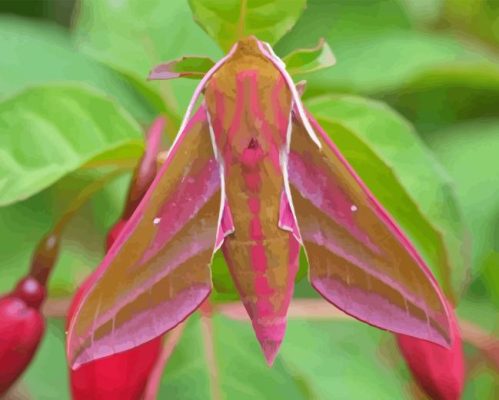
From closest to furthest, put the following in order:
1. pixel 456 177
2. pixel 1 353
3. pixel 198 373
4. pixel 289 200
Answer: pixel 289 200 → pixel 1 353 → pixel 198 373 → pixel 456 177

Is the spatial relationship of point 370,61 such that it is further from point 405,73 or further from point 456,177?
point 456,177

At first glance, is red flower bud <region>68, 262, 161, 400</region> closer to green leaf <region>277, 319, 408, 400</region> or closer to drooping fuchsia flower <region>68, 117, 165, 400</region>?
drooping fuchsia flower <region>68, 117, 165, 400</region>

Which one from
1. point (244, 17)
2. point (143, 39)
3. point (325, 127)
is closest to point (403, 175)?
point (325, 127)

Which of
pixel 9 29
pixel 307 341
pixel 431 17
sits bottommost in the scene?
pixel 307 341

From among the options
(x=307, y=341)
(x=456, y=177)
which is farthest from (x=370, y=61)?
(x=307, y=341)

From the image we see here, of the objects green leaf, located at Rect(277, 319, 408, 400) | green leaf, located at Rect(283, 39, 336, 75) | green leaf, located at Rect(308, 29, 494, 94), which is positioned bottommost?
green leaf, located at Rect(277, 319, 408, 400)

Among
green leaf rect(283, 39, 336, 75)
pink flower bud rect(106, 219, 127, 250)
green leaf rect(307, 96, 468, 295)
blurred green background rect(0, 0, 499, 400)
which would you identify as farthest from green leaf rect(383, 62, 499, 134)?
pink flower bud rect(106, 219, 127, 250)
